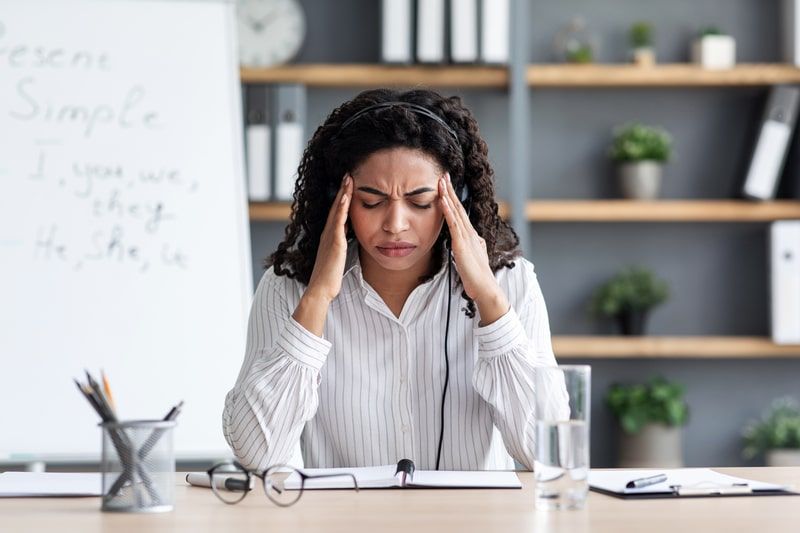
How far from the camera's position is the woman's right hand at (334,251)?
1.60m

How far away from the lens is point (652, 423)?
3.06 m

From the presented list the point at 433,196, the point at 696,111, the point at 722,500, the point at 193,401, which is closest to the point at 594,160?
the point at 696,111

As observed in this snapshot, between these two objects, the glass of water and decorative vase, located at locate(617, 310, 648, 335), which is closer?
the glass of water

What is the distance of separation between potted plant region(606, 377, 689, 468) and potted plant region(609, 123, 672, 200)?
1.88 feet

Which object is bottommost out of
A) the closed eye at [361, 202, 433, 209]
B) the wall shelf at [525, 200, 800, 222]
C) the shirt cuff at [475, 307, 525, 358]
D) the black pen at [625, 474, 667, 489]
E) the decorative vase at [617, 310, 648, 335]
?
the decorative vase at [617, 310, 648, 335]

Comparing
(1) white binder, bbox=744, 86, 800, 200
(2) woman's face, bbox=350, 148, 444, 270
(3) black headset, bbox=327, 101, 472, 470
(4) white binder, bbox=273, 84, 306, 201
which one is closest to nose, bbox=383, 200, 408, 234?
(2) woman's face, bbox=350, 148, 444, 270

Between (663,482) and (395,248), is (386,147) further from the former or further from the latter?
(663,482)

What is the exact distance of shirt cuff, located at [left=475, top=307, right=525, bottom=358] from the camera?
5.12 ft

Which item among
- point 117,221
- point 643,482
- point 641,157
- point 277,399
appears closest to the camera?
point 643,482

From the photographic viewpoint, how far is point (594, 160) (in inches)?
127

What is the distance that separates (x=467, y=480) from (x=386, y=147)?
0.55 m

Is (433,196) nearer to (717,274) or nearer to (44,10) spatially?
(44,10)

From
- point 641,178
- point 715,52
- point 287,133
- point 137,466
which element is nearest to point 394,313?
point 137,466

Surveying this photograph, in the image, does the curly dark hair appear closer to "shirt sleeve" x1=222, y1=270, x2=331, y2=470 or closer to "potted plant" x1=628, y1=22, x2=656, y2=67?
"shirt sleeve" x1=222, y1=270, x2=331, y2=470
